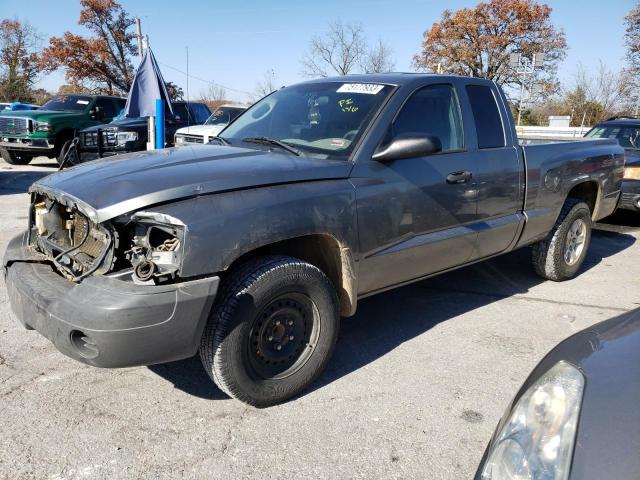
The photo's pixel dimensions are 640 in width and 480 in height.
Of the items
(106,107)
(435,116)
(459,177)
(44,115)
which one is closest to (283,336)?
(459,177)

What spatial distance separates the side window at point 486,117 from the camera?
4.14 meters

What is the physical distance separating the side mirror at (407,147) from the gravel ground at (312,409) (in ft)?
4.37

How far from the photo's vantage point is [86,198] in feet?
8.59

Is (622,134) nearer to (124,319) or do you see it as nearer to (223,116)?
(223,116)

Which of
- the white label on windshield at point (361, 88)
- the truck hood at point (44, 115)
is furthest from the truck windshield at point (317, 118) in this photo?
the truck hood at point (44, 115)

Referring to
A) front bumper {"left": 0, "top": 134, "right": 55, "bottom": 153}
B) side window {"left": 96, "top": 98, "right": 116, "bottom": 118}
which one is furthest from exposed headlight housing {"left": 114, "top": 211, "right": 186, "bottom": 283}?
side window {"left": 96, "top": 98, "right": 116, "bottom": 118}

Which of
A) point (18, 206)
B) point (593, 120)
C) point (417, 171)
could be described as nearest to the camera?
point (417, 171)

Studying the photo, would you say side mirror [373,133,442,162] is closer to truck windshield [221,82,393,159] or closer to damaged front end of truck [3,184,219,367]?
truck windshield [221,82,393,159]

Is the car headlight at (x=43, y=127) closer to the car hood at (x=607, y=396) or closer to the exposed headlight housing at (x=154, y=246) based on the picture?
the exposed headlight housing at (x=154, y=246)

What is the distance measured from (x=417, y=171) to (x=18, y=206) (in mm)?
7273

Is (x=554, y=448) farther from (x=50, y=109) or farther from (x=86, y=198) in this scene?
(x=50, y=109)

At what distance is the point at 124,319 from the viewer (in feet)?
7.69

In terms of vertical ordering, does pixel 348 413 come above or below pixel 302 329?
below

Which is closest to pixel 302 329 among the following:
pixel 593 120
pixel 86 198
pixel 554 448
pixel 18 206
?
pixel 86 198
